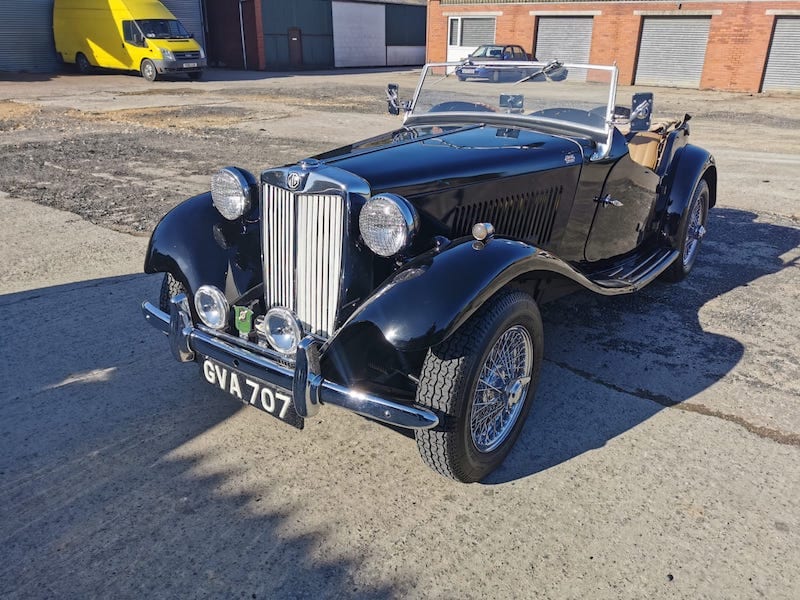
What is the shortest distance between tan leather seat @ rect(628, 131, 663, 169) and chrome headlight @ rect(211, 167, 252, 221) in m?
3.33

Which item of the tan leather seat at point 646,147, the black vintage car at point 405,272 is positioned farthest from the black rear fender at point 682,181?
the black vintage car at point 405,272

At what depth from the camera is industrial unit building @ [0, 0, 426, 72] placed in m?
25.6

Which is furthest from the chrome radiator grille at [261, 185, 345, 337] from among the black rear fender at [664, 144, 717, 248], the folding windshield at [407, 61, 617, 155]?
the black rear fender at [664, 144, 717, 248]

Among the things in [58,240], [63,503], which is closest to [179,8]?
[58,240]

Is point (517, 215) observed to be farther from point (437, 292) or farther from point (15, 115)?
point (15, 115)

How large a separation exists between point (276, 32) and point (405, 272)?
31788mm

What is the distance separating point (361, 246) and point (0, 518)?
6.05 feet

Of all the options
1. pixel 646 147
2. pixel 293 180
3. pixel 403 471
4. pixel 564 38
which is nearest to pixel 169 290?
pixel 293 180

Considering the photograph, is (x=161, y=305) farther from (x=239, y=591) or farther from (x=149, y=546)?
(x=239, y=591)

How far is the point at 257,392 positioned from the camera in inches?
106

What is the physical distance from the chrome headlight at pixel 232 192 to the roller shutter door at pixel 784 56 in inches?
945

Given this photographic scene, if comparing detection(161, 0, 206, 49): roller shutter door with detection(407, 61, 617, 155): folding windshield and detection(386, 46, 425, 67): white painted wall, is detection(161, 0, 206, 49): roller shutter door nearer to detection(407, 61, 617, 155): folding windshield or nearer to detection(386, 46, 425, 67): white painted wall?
detection(386, 46, 425, 67): white painted wall

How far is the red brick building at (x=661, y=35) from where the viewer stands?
2136 centimetres

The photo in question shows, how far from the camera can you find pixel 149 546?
7.90 feet
